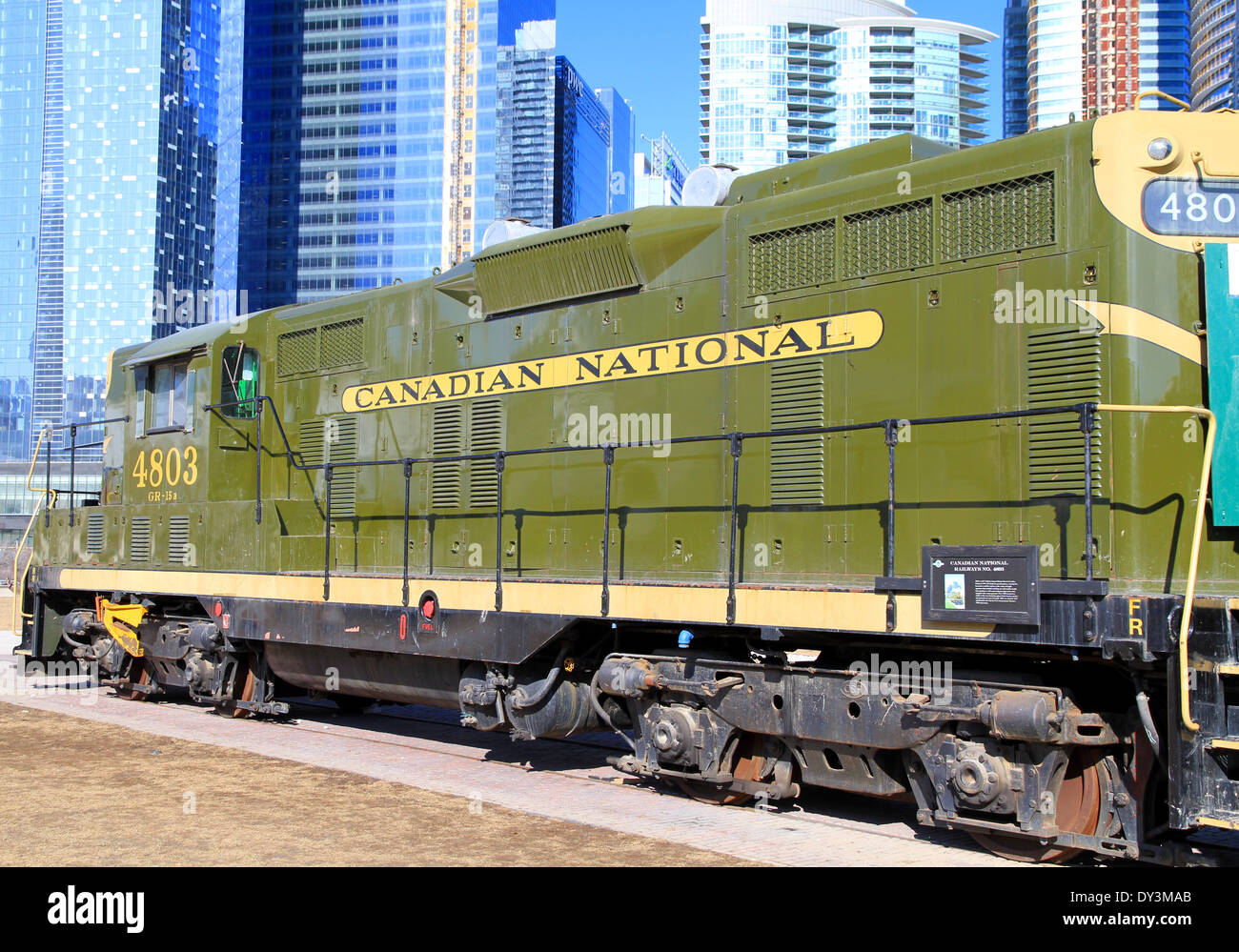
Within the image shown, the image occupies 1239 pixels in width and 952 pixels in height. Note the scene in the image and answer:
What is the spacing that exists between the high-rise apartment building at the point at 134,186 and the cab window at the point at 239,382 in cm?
12477

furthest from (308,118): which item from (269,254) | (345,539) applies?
(345,539)

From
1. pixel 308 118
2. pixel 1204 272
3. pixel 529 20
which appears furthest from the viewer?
pixel 529 20

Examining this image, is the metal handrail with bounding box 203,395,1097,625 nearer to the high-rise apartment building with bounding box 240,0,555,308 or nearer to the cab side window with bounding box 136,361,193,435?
the cab side window with bounding box 136,361,193,435

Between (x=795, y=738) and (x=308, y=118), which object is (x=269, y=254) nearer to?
(x=308, y=118)

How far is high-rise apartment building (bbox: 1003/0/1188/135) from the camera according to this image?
5443 inches

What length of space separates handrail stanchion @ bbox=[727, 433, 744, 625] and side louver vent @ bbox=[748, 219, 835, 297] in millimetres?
1116

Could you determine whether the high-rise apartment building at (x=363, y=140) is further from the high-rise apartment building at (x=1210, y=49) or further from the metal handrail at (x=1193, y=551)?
the metal handrail at (x=1193, y=551)

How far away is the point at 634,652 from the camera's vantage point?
26.3ft

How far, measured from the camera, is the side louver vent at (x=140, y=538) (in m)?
12.2

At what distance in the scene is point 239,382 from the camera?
1156 centimetres

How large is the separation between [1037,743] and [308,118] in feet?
437

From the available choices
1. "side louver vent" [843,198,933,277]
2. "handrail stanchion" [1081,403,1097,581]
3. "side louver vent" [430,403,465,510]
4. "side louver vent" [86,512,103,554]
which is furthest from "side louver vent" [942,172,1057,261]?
"side louver vent" [86,512,103,554]

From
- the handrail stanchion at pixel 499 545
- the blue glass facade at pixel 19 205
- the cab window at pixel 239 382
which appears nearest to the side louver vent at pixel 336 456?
the cab window at pixel 239 382
